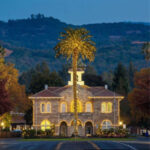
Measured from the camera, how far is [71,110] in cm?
10125

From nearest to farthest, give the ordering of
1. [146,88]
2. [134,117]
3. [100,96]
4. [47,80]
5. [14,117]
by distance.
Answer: [100,96] → [146,88] → [134,117] → [47,80] → [14,117]

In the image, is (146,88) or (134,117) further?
(134,117)

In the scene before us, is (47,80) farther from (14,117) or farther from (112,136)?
(112,136)

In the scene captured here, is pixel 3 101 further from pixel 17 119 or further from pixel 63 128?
pixel 17 119

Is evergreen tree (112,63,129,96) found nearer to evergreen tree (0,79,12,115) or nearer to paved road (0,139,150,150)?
evergreen tree (0,79,12,115)

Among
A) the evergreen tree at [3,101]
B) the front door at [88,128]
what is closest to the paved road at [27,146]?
the evergreen tree at [3,101]

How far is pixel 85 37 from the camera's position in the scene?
Answer: 88.8 meters

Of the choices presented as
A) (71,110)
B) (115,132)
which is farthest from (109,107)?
(115,132)

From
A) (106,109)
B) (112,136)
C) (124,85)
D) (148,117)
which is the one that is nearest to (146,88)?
(148,117)

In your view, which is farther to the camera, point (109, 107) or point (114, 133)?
point (109, 107)

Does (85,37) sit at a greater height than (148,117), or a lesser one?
greater

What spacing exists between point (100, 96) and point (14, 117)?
47352 mm

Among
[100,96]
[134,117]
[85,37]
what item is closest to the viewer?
[85,37]

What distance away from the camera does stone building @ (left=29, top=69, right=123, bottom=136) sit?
99312 millimetres
